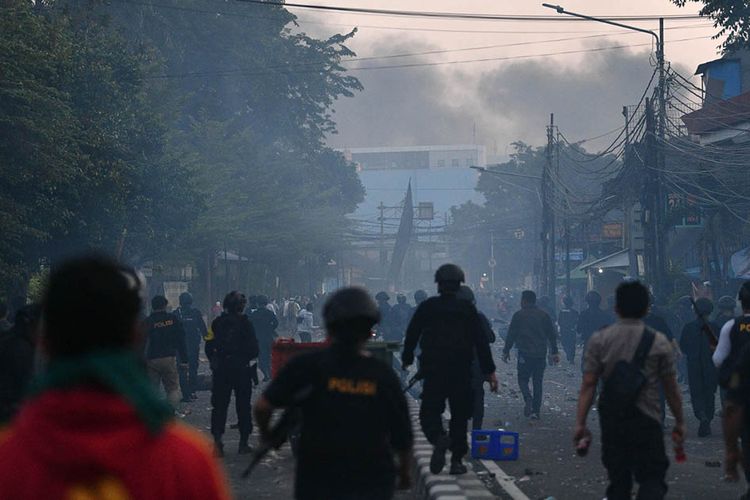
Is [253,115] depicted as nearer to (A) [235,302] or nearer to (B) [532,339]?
(B) [532,339]

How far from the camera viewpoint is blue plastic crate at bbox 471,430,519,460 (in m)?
13.5

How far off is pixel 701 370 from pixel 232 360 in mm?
6216

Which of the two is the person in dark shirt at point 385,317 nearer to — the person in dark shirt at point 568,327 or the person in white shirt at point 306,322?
the person in white shirt at point 306,322

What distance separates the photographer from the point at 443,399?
11.0 meters

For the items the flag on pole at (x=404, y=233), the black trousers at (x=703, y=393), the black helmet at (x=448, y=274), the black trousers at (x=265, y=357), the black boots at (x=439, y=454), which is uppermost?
the flag on pole at (x=404, y=233)

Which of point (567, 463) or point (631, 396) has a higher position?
point (631, 396)

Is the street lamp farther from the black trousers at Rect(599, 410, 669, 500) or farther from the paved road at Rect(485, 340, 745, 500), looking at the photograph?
the black trousers at Rect(599, 410, 669, 500)

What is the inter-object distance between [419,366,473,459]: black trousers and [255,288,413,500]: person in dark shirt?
5.18m

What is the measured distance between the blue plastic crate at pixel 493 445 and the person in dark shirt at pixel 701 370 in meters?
3.70

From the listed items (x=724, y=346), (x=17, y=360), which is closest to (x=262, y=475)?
(x=17, y=360)

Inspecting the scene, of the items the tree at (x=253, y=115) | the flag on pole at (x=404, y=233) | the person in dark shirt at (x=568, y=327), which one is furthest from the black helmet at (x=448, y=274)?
the flag on pole at (x=404, y=233)

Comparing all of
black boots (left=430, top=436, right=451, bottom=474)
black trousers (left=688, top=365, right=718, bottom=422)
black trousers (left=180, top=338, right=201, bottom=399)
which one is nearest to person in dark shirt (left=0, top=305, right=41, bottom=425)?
black boots (left=430, top=436, right=451, bottom=474)

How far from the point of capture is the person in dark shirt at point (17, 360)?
904 cm

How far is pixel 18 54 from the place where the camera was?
21.3m
